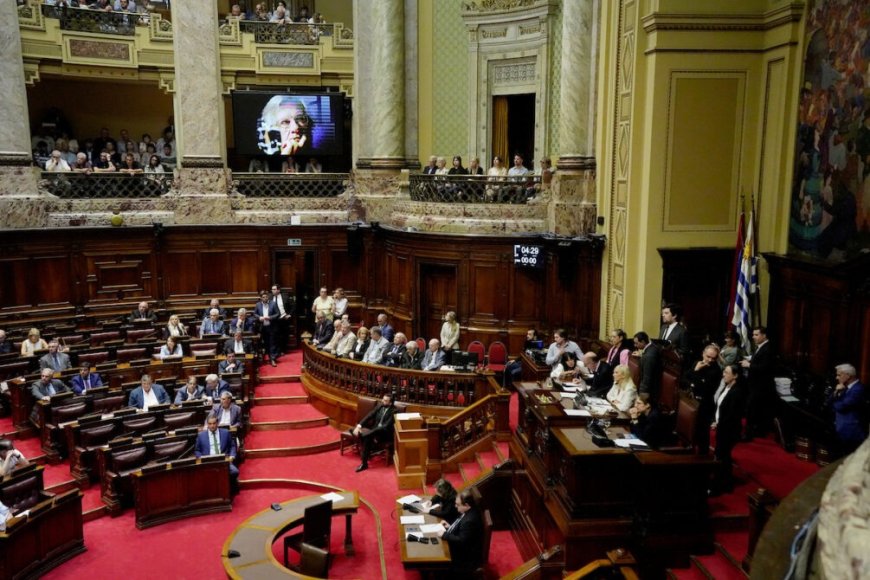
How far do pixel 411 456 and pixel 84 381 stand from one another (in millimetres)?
5454

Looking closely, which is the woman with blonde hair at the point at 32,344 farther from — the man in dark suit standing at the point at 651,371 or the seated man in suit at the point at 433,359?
the man in dark suit standing at the point at 651,371

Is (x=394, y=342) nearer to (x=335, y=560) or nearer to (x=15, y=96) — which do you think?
(x=335, y=560)

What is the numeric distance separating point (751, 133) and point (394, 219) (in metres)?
7.57

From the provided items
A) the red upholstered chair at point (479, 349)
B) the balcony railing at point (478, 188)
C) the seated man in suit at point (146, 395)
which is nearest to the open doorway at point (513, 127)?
the balcony railing at point (478, 188)

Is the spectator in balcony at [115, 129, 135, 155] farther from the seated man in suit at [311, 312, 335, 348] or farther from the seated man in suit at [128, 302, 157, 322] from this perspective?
the seated man in suit at [311, 312, 335, 348]

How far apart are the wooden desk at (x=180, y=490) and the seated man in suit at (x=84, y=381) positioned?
10.0ft

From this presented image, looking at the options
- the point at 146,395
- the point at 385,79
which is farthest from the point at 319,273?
the point at 146,395

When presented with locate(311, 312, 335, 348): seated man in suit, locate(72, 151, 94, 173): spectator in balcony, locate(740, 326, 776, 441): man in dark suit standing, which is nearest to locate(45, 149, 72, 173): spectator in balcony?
locate(72, 151, 94, 173): spectator in balcony

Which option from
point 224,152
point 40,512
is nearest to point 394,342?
point 40,512

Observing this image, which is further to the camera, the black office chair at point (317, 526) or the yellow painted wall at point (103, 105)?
the yellow painted wall at point (103, 105)

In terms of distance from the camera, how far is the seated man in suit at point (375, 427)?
34.0 ft

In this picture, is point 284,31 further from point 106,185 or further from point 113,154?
point 106,185

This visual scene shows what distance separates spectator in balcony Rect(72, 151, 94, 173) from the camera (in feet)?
51.0

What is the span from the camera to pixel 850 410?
22.6ft
